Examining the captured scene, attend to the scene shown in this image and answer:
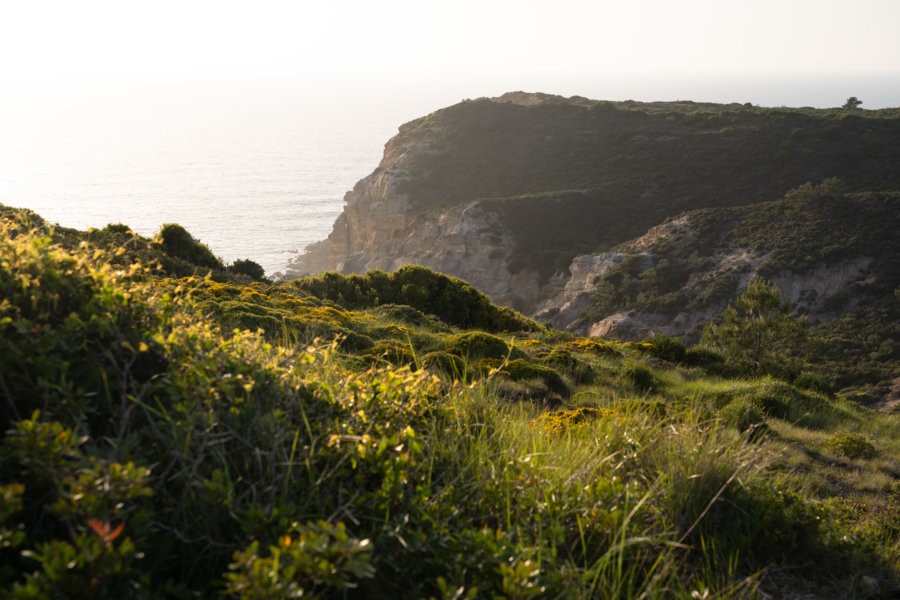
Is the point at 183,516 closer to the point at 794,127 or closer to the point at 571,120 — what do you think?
the point at 794,127

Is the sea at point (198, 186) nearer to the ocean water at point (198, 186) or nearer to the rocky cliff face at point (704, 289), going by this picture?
the ocean water at point (198, 186)

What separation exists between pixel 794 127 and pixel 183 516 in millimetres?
71573

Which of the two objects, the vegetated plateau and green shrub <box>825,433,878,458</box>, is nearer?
the vegetated plateau


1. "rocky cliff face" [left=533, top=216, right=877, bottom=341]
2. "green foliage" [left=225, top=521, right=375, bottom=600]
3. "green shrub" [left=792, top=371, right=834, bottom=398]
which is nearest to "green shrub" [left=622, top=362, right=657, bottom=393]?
"green shrub" [left=792, top=371, right=834, bottom=398]

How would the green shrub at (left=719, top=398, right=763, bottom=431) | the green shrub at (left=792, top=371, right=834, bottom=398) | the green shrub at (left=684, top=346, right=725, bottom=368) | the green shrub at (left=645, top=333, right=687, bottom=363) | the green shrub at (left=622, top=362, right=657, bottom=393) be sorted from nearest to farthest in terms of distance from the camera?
the green shrub at (left=719, top=398, right=763, bottom=431), the green shrub at (left=622, top=362, right=657, bottom=393), the green shrub at (left=792, top=371, right=834, bottom=398), the green shrub at (left=684, top=346, right=725, bottom=368), the green shrub at (left=645, top=333, right=687, bottom=363)

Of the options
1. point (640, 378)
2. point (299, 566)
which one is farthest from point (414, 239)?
point (299, 566)

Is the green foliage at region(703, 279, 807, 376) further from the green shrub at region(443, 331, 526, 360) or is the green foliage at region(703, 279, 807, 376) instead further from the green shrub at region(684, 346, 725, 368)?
the green shrub at region(443, 331, 526, 360)

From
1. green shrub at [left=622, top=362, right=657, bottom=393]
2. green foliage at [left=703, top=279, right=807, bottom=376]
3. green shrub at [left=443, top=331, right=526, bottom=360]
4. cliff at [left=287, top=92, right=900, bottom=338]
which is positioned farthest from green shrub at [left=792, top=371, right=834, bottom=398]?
cliff at [left=287, top=92, right=900, bottom=338]

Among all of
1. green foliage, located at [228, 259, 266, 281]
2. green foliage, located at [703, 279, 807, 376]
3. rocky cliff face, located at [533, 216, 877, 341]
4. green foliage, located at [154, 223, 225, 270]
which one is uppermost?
green foliage, located at [154, 223, 225, 270]

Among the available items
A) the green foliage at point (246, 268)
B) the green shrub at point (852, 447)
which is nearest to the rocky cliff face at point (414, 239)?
the green foliage at point (246, 268)

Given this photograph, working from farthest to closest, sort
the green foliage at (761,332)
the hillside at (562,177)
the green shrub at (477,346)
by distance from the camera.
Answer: the hillside at (562,177)
the green foliage at (761,332)
the green shrub at (477,346)

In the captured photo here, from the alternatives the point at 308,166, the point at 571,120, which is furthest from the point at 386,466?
the point at 308,166

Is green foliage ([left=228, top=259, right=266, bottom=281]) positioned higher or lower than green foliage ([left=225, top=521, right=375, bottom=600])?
lower

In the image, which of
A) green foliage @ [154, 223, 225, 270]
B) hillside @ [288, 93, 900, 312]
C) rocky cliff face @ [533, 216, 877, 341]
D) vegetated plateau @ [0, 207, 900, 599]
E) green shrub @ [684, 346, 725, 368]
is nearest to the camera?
vegetated plateau @ [0, 207, 900, 599]
